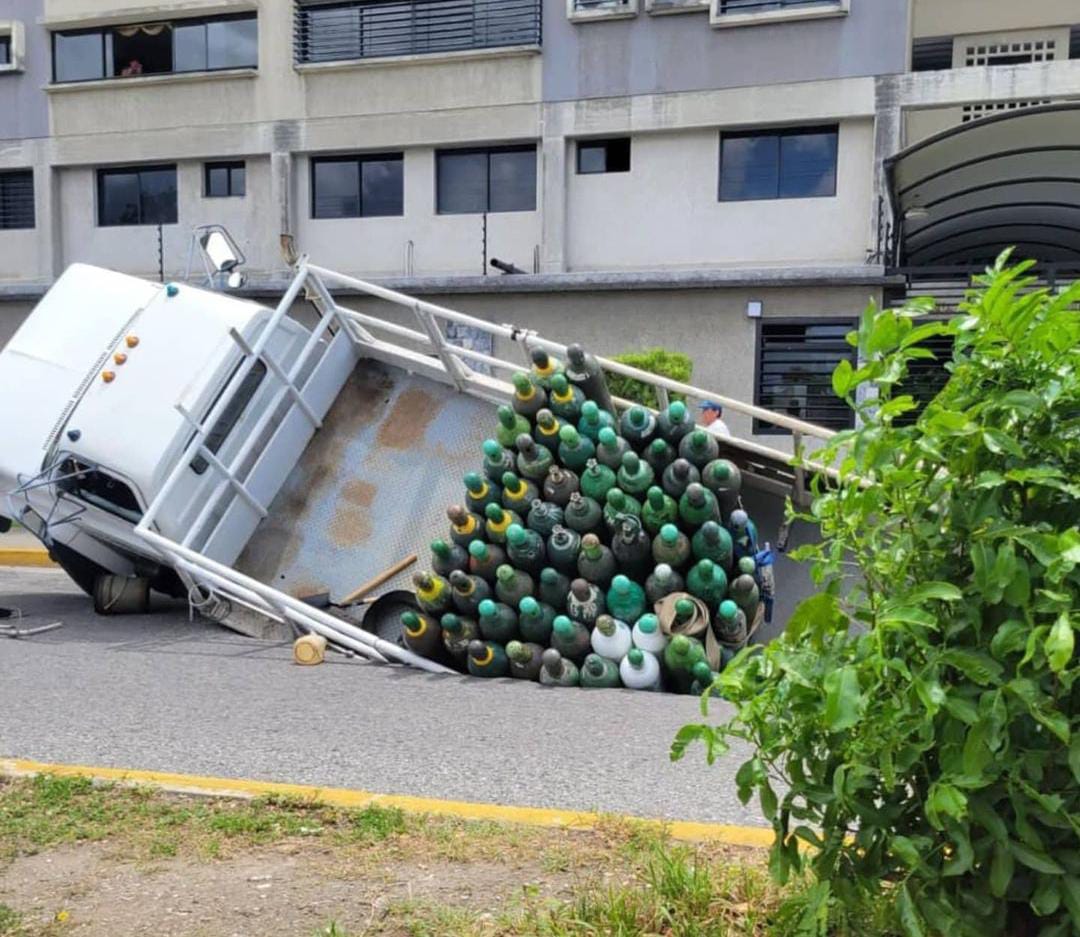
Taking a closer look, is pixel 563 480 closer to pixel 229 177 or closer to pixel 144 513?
pixel 144 513

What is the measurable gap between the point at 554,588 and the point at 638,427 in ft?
3.84

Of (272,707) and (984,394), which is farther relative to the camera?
(272,707)

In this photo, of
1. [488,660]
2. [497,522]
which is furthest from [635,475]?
[488,660]

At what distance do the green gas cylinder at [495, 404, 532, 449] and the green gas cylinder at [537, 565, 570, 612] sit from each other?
98cm

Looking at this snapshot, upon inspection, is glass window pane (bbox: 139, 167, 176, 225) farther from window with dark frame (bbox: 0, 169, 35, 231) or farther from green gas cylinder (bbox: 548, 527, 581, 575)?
green gas cylinder (bbox: 548, 527, 581, 575)

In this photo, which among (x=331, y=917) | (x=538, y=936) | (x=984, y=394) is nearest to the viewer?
(x=984, y=394)

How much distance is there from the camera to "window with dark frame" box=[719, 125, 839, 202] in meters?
18.6

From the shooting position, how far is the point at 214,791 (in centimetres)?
411

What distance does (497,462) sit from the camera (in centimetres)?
673

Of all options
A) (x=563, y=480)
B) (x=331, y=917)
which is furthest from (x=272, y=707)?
(x=331, y=917)

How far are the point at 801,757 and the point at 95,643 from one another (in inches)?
252

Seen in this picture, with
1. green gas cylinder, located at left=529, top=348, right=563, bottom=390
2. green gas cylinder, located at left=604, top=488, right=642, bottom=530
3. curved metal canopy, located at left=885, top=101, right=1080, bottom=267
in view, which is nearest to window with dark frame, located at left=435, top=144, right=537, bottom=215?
curved metal canopy, located at left=885, top=101, right=1080, bottom=267

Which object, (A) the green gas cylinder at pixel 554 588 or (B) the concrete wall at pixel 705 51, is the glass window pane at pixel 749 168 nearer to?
(B) the concrete wall at pixel 705 51

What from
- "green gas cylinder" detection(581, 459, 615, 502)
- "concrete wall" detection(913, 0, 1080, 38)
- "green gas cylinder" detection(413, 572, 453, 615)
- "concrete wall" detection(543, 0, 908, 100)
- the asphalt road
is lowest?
the asphalt road
